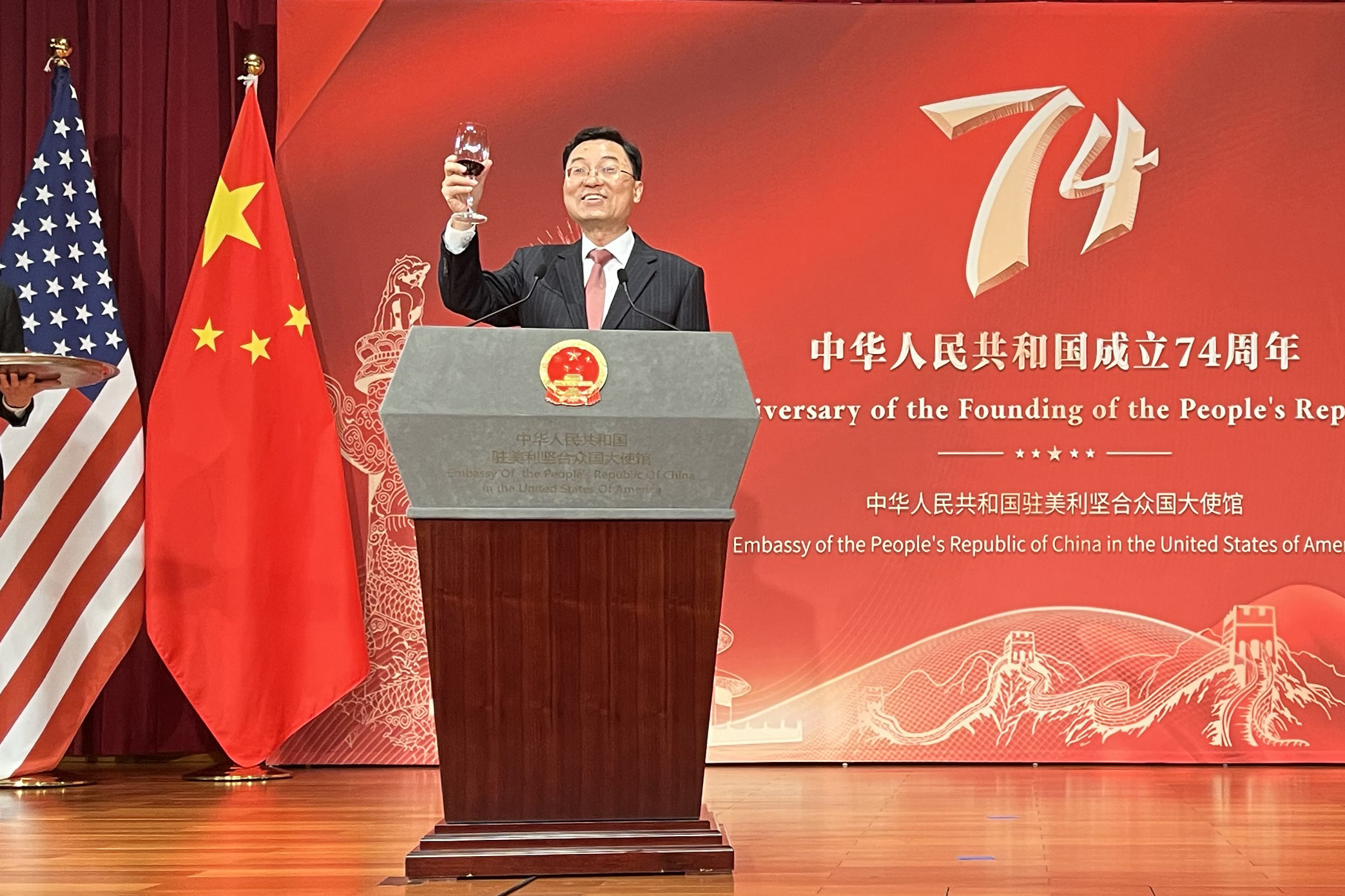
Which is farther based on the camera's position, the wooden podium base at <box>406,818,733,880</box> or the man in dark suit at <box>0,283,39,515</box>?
the man in dark suit at <box>0,283,39,515</box>

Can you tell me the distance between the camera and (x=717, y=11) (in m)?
4.32

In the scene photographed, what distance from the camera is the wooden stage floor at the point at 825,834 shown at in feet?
7.20

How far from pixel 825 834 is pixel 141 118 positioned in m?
3.18

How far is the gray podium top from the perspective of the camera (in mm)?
2225

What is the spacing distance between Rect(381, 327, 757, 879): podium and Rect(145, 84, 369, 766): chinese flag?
1.90 m

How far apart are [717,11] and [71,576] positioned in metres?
2.64

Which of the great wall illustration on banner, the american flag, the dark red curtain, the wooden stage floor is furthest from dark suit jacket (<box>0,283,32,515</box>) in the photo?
the great wall illustration on banner

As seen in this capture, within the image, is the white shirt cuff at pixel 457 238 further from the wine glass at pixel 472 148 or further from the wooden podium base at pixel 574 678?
the wooden podium base at pixel 574 678

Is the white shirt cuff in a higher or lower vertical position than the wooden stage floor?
higher

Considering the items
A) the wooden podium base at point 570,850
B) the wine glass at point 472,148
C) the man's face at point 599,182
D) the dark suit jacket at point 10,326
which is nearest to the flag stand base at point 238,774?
the dark suit jacket at point 10,326

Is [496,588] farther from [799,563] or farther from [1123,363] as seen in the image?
[1123,363]

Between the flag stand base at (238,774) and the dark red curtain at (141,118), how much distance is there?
123 centimetres

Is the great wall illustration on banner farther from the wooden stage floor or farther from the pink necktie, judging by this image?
the pink necktie

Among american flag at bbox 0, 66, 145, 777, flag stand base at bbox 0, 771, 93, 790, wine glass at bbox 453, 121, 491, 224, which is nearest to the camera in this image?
wine glass at bbox 453, 121, 491, 224
